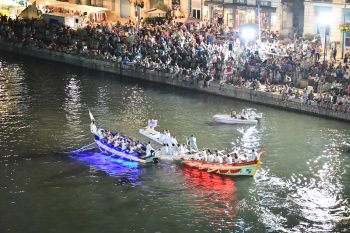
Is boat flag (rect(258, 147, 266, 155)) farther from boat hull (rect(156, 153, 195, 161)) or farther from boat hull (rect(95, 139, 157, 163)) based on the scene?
boat hull (rect(95, 139, 157, 163))

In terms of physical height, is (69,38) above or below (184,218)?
above

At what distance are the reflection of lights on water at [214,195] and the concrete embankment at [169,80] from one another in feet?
60.7

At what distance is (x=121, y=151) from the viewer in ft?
181

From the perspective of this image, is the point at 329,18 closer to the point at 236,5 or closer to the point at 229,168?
the point at 236,5

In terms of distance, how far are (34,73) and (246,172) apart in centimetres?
4173

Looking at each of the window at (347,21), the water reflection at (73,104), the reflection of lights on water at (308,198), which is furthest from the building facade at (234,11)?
the reflection of lights on water at (308,198)

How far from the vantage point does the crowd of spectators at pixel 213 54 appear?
226 ft

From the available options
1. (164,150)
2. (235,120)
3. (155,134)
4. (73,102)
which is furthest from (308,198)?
(73,102)

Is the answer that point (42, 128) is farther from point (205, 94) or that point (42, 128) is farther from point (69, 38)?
point (69, 38)

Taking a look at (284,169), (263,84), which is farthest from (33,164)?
(263,84)

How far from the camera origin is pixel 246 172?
169 ft

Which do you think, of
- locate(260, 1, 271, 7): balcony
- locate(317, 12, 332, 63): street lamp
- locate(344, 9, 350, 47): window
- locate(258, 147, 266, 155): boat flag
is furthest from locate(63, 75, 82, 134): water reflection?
locate(344, 9, 350, 47): window

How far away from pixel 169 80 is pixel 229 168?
96.0 feet

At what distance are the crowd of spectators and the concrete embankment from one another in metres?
0.56
